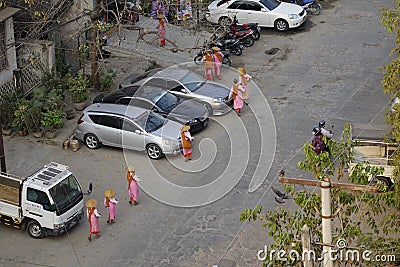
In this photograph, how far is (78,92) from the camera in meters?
22.7

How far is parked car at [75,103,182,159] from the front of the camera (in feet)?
67.3

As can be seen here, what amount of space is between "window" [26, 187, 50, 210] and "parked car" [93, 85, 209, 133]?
5354mm

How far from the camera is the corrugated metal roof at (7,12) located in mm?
22219

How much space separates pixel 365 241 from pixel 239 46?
56.9ft

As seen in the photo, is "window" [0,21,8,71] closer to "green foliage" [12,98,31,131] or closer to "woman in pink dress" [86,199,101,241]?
"green foliage" [12,98,31,131]

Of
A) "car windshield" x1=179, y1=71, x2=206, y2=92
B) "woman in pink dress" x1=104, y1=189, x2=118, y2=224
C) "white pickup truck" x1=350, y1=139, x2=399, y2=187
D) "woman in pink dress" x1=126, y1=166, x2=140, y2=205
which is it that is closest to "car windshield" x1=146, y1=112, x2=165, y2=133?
"car windshield" x1=179, y1=71, x2=206, y2=92

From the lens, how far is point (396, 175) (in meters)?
13.8

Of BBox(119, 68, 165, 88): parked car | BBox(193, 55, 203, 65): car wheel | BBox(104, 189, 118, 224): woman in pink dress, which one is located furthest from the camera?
BBox(193, 55, 203, 65): car wheel

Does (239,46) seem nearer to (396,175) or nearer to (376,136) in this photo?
(376,136)

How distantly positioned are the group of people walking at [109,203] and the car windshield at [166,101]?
3581 mm

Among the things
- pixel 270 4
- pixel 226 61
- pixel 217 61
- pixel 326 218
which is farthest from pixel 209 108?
pixel 326 218

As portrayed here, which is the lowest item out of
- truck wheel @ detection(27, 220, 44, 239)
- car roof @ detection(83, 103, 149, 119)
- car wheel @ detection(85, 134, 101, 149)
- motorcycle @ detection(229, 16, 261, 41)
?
truck wheel @ detection(27, 220, 44, 239)

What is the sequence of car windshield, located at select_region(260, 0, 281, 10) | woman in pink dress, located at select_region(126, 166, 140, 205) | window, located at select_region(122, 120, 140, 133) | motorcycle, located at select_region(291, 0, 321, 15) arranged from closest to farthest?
woman in pink dress, located at select_region(126, 166, 140, 205) → window, located at select_region(122, 120, 140, 133) → car windshield, located at select_region(260, 0, 281, 10) → motorcycle, located at select_region(291, 0, 321, 15)

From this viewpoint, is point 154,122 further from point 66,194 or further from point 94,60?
point 66,194
